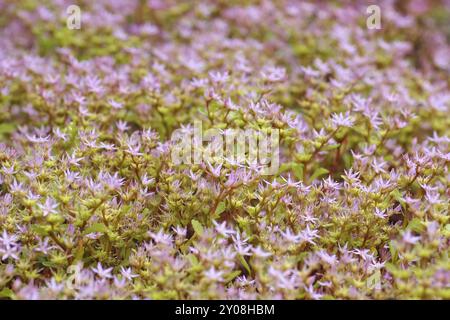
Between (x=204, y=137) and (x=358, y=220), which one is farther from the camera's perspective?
A: (x=204, y=137)

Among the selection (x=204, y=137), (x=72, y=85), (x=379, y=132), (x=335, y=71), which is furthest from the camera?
(x=335, y=71)

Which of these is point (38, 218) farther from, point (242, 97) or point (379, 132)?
point (379, 132)

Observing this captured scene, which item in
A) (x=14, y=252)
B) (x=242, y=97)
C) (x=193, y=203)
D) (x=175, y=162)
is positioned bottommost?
(x=14, y=252)

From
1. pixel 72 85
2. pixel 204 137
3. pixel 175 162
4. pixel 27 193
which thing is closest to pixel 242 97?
pixel 204 137

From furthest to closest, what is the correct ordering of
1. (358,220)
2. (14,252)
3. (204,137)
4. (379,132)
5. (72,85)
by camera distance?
(72,85), (379,132), (204,137), (358,220), (14,252)

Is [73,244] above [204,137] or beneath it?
beneath

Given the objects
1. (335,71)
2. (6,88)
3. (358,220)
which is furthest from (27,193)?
(335,71)
